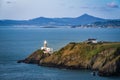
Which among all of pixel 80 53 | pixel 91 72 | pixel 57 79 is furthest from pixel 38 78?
pixel 80 53

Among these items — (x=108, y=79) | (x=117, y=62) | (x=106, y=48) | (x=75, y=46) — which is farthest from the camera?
(x=75, y=46)

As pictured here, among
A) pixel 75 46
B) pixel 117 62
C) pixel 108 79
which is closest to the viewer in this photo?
pixel 108 79

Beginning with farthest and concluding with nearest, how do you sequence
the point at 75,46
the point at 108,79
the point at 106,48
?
1. the point at 75,46
2. the point at 106,48
3. the point at 108,79

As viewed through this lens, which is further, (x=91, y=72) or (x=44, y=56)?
(x=44, y=56)

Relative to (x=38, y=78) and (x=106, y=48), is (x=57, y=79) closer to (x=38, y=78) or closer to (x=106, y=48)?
(x=38, y=78)

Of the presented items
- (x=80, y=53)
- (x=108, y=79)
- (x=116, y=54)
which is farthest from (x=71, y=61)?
(x=108, y=79)

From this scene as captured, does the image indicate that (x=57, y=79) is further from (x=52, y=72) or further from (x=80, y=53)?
(x=80, y=53)
